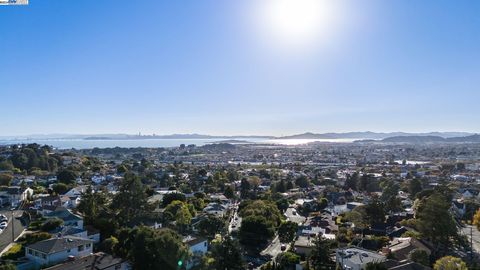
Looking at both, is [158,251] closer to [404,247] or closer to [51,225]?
[51,225]

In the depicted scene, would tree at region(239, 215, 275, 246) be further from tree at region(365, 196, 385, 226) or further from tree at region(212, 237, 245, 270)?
tree at region(365, 196, 385, 226)

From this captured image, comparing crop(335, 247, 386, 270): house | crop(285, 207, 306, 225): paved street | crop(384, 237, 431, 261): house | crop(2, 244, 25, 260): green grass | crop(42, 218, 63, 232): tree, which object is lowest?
crop(285, 207, 306, 225): paved street

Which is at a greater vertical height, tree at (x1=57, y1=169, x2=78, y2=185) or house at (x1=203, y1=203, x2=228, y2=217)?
tree at (x1=57, y1=169, x2=78, y2=185)

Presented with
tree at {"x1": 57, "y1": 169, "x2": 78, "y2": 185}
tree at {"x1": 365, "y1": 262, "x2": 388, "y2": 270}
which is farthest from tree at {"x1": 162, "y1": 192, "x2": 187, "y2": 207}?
tree at {"x1": 365, "y1": 262, "x2": 388, "y2": 270}

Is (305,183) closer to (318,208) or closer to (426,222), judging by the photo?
(318,208)

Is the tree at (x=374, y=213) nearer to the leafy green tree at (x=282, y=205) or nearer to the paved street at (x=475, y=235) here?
the paved street at (x=475, y=235)

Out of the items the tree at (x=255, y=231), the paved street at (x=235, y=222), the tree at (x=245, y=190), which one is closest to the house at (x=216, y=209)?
the paved street at (x=235, y=222)
